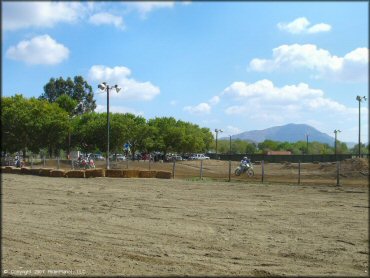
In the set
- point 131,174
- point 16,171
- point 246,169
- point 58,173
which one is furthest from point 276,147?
point 58,173

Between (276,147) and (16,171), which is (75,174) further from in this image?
(276,147)

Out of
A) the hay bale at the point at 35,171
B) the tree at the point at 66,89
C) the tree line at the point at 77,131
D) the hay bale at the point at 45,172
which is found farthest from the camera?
the tree at the point at 66,89

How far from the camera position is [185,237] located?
10078mm

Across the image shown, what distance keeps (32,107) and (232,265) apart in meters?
55.9

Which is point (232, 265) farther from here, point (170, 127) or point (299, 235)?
point (170, 127)

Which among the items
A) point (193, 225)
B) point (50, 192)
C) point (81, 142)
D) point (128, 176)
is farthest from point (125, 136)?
point (193, 225)

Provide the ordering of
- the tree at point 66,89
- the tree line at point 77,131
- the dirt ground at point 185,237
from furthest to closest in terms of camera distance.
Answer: the tree at point 66,89
the tree line at point 77,131
the dirt ground at point 185,237

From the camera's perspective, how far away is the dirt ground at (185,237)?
7.60 m

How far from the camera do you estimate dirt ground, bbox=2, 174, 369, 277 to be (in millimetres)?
7603

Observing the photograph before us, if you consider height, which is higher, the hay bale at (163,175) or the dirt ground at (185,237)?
the hay bale at (163,175)

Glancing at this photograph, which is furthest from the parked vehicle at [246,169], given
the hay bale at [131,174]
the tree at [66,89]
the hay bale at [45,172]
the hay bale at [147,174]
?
the tree at [66,89]

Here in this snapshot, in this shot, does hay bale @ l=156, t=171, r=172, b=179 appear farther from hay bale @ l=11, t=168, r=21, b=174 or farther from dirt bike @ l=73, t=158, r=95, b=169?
dirt bike @ l=73, t=158, r=95, b=169

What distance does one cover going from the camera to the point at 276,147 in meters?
166

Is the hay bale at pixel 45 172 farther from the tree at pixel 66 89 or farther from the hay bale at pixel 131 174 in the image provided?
the tree at pixel 66 89
